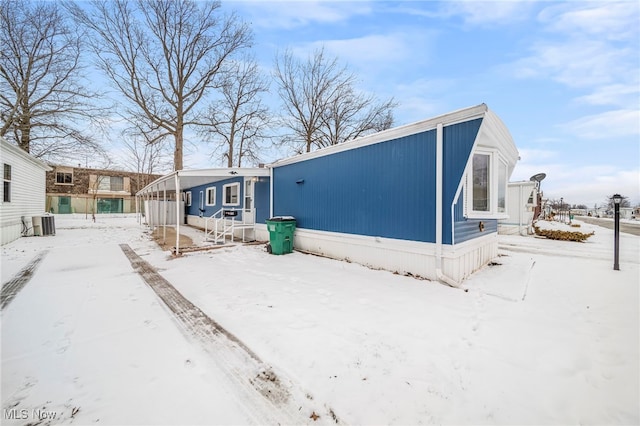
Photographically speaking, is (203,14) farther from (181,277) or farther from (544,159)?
(544,159)

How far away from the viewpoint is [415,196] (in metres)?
5.19

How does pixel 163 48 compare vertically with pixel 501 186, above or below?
above

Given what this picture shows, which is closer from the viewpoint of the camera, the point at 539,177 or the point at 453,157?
the point at 453,157

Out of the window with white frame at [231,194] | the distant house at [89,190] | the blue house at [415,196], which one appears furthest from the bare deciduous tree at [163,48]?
the distant house at [89,190]

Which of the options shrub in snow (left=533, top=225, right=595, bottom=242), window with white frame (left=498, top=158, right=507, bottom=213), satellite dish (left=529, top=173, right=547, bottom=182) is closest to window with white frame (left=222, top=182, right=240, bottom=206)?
window with white frame (left=498, top=158, right=507, bottom=213)

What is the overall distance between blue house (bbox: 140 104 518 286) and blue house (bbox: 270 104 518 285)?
0.02 meters

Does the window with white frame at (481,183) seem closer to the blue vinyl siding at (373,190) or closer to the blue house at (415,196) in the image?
the blue house at (415,196)

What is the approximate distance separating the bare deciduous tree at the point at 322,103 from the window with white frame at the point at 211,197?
660cm

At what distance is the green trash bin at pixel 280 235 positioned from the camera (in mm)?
7648

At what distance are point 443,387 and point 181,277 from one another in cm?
513

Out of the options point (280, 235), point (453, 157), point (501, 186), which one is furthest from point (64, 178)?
point (501, 186)

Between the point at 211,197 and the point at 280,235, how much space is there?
7780mm

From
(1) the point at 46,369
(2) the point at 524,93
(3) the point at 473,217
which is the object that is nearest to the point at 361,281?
(3) the point at 473,217

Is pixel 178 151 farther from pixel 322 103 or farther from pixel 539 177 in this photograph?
pixel 539 177
